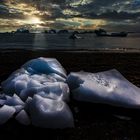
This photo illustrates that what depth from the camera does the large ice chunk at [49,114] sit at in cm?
600

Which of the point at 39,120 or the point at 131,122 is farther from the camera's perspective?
the point at 131,122

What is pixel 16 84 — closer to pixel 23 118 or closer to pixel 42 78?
pixel 42 78

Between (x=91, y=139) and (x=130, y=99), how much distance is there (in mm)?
1704

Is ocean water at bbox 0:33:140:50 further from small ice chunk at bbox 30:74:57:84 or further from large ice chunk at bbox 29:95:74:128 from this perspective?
large ice chunk at bbox 29:95:74:128

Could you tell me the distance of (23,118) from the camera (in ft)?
20.7

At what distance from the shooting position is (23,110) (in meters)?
6.45

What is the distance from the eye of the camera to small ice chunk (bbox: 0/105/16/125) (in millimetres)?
6227

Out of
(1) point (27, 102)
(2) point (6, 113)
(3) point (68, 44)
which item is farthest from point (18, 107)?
(3) point (68, 44)

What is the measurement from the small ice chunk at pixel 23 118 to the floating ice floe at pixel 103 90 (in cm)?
130

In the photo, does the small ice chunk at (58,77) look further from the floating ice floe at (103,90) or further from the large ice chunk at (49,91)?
the large ice chunk at (49,91)

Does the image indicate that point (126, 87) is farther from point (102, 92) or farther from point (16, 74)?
point (16, 74)

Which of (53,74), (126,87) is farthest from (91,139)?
(53,74)

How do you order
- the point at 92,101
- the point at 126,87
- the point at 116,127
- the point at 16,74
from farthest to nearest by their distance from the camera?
the point at 16,74
the point at 126,87
the point at 92,101
the point at 116,127

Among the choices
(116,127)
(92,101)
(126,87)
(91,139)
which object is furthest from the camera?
(126,87)
